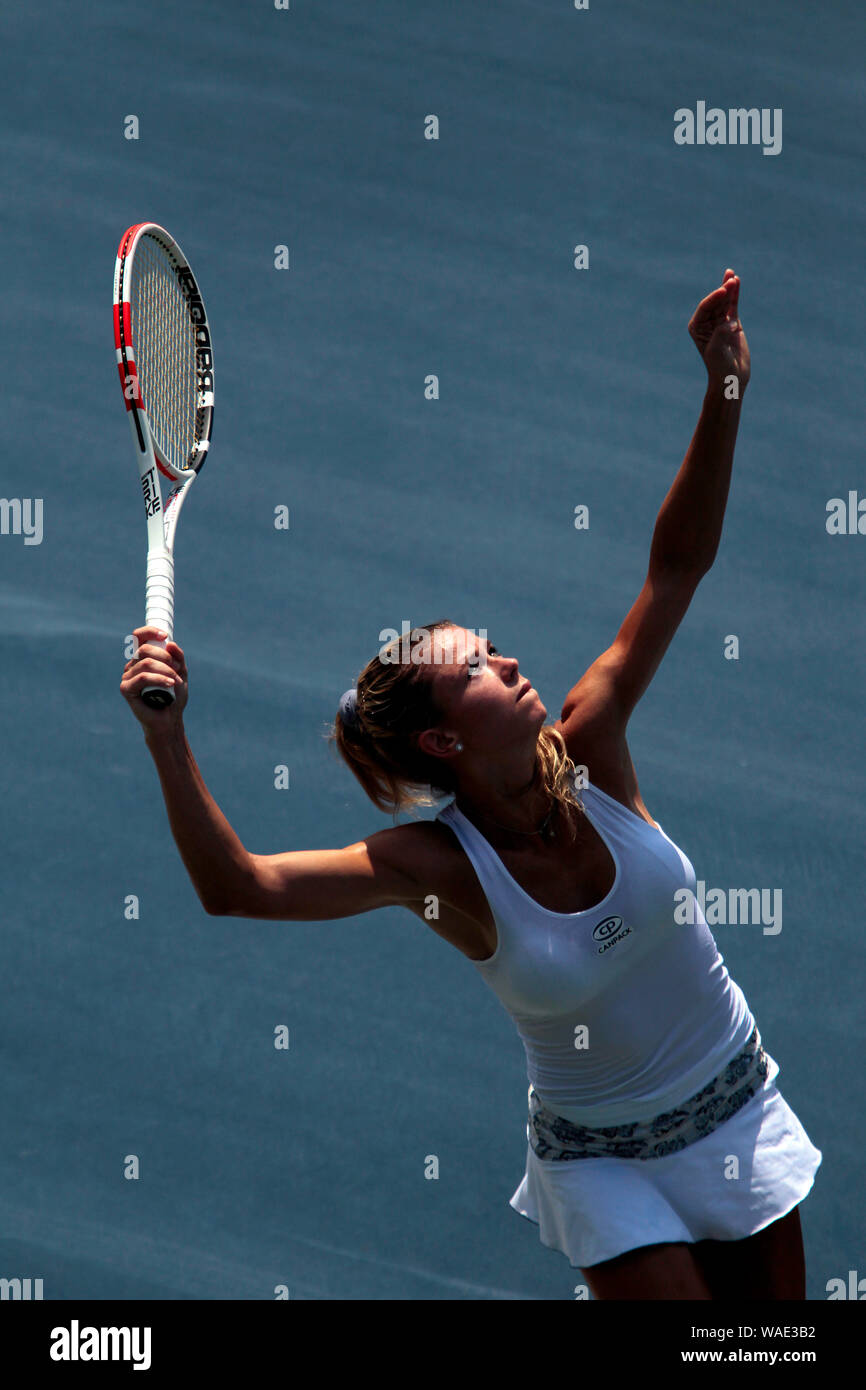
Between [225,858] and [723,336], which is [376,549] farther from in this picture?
[225,858]

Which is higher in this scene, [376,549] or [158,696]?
[376,549]

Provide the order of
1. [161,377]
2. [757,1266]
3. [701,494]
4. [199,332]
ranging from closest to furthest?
[757,1266]
[701,494]
[161,377]
[199,332]

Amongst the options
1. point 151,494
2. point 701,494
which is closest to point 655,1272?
point 701,494

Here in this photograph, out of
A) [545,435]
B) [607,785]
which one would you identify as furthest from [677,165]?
[607,785]

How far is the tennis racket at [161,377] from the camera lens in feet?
8.13

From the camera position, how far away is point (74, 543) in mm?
4418

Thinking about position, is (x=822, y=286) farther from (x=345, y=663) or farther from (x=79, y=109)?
(x=79, y=109)

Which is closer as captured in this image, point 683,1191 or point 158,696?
point 158,696

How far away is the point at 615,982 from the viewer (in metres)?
2.26

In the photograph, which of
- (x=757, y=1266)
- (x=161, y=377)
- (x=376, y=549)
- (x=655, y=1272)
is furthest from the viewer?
(x=376, y=549)
